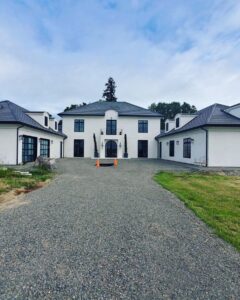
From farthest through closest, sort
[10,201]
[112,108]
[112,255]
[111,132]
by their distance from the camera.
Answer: [112,108] < [111,132] < [10,201] < [112,255]

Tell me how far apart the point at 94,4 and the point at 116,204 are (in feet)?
31.0

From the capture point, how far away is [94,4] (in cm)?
977

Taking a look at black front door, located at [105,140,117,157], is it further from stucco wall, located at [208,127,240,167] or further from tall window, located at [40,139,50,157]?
stucco wall, located at [208,127,240,167]

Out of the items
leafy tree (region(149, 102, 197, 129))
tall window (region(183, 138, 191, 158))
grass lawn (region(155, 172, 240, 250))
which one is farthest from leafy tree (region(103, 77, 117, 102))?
grass lawn (region(155, 172, 240, 250))

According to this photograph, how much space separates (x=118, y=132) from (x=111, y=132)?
97 cm

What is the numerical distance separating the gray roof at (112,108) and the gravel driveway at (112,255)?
900 inches

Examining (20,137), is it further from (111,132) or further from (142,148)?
(142,148)

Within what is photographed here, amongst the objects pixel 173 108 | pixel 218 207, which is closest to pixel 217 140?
pixel 218 207

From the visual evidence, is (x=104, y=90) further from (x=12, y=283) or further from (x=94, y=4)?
(x=12, y=283)

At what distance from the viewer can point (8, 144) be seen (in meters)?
14.7

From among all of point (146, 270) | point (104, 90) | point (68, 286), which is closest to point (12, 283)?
point (68, 286)

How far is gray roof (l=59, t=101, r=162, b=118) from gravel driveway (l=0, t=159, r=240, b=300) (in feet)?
75.0

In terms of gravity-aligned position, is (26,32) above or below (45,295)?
above

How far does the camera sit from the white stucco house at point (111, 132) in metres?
27.3
